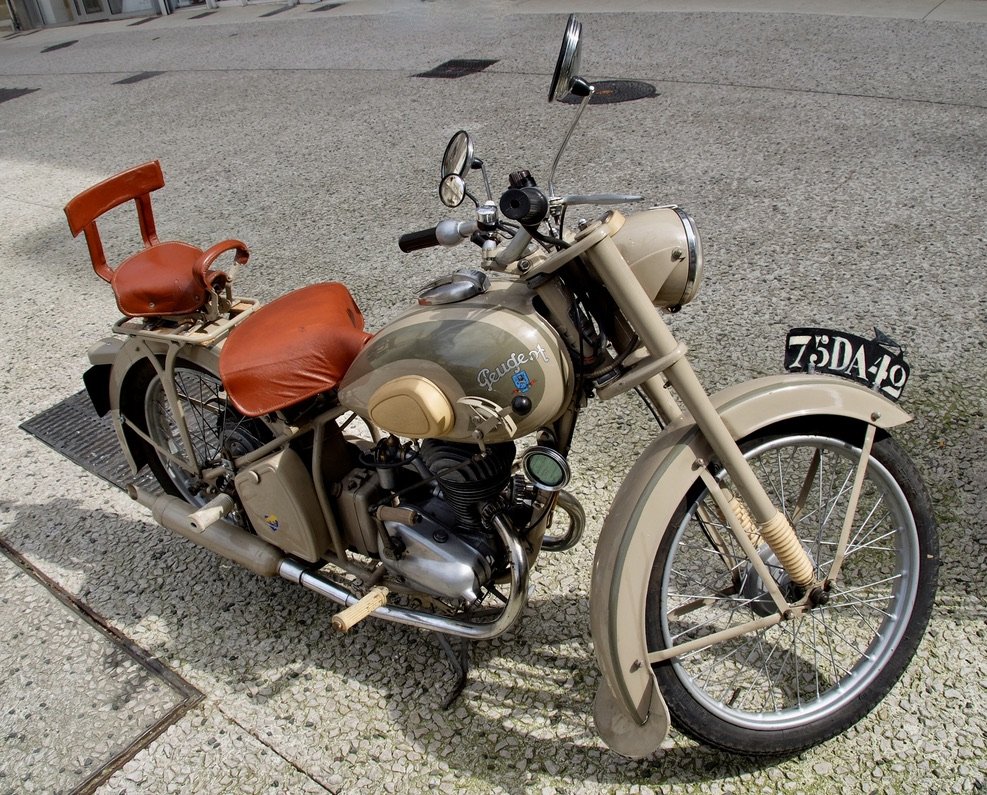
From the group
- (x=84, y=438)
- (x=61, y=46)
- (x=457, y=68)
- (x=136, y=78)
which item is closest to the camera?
(x=84, y=438)

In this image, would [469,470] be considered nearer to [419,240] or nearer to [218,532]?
[419,240]

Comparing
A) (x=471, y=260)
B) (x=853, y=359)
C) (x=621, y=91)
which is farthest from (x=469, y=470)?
(x=621, y=91)

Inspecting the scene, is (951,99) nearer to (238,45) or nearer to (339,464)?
(339,464)

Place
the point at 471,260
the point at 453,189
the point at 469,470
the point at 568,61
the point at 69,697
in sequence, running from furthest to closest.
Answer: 1. the point at 471,260
2. the point at 69,697
3. the point at 469,470
4. the point at 453,189
5. the point at 568,61

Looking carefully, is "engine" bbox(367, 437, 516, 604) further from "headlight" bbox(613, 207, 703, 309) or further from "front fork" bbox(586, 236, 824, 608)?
"headlight" bbox(613, 207, 703, 309)

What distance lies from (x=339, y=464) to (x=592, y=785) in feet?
3.54

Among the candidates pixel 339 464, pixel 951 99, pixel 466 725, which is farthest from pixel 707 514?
pixel 951 99

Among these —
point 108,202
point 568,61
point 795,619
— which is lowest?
point 795,619

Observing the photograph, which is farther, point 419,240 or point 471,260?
point 471,260

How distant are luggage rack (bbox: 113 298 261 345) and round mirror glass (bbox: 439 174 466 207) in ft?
3.37

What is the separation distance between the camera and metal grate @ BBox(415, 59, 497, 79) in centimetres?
811

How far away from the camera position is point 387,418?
6.52ft

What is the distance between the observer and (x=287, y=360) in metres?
2.20

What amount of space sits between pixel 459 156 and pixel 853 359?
1.05 m
